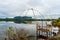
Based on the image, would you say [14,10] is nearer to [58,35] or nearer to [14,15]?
[14,15]

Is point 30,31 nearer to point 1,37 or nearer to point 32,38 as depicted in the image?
point 32,38

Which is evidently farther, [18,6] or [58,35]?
[18,6]

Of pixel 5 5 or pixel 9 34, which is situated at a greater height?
pixel 5 5

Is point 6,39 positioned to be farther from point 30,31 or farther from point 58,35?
point 58,35

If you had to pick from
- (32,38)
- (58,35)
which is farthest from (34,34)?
(58,35)

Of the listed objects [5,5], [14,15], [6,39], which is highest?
[5,5]

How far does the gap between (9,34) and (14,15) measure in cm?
22

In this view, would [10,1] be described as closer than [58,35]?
No

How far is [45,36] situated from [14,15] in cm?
41

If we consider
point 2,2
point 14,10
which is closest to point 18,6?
point 14,10

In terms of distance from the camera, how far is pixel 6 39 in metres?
1.85

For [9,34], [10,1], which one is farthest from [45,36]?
[10,1]

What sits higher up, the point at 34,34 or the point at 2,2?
the point at 2,2

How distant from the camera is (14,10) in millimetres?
1860
